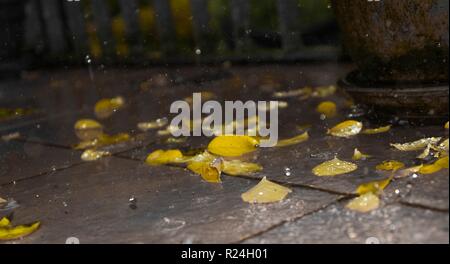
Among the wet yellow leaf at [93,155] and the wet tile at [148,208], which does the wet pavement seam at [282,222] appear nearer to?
the wet tile at [148,208]

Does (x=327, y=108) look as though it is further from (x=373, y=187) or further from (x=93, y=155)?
(x=373, y=187)

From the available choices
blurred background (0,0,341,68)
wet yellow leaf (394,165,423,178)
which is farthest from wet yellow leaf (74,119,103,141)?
blurred background (0,0,341,68)

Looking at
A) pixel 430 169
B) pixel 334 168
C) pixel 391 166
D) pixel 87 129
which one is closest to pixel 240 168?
pixel 334 168

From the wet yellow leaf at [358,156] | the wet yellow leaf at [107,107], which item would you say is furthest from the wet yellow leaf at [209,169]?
the wet yellow leaf at [107,107]

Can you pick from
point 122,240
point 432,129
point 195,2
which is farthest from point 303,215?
point 195,2

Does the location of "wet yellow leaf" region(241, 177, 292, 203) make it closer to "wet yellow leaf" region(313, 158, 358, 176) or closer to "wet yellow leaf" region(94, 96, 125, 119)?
"wet yellow leaf" region(313, 158, 358, 176)
